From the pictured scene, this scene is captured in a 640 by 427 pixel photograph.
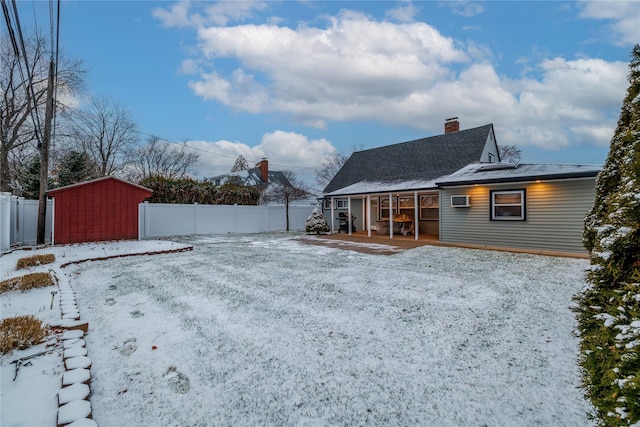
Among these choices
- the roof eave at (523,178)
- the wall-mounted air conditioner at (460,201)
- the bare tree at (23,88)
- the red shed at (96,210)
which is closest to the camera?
the roof eave at (523,178)

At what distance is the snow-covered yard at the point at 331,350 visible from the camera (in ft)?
6.86

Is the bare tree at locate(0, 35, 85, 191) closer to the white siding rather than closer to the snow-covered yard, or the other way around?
the snow-covered yard

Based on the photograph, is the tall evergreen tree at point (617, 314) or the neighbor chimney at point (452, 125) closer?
the tall evergreen tree at point (617, 314)

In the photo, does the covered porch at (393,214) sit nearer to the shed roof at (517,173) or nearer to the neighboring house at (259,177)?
the shed roof at (517,173)

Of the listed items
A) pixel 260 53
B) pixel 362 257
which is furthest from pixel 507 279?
pixel 260 53

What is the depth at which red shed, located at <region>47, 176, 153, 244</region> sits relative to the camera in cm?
1046

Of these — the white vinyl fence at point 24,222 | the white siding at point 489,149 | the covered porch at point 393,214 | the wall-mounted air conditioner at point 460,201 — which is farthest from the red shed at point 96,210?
the white siding at point 489,149

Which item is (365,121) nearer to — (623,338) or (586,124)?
(586,124)

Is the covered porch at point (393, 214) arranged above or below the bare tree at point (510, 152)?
below

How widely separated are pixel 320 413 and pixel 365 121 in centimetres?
2198

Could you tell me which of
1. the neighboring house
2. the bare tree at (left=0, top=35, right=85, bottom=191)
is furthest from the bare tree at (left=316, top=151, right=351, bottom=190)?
the bare tree at (left=0, top=35, right=85, bottom=191)

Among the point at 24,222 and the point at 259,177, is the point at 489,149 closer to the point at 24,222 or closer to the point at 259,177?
the point at 24,222

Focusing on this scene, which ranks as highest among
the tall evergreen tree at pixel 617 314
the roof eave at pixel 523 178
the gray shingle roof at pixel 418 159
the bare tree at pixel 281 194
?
the gray shingle roof at pixel 418 159

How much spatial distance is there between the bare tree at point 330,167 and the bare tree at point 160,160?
13740 mm
